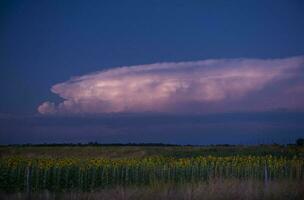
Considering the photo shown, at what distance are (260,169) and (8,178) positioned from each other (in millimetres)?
14915

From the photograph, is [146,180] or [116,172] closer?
[116,172]

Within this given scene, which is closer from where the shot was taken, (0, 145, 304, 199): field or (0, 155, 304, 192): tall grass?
(0, 145, 304, 199): field

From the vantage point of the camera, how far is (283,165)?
97.3 feet

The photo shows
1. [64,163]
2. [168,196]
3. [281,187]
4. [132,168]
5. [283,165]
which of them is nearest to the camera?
[168,196]

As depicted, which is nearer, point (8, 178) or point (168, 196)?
point (168, 196)

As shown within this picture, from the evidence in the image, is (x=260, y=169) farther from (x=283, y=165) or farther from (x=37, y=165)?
(x=37, y=165)

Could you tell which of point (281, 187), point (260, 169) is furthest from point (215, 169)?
point (281, 187)

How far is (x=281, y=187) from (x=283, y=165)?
1099cm

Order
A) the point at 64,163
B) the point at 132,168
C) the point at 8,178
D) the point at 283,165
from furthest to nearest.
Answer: the point at 283,165
the point at 132,168
the point at 64,163
the point at 8,178

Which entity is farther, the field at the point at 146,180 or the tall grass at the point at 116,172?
the tall grass at the point at 116,172

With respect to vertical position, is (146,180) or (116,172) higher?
(116,172)

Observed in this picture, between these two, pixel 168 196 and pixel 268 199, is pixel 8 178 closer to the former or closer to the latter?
pixel 168 196

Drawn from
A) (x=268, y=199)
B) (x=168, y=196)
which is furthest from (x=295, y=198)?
(x=168, y=196)

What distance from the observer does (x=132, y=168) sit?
27.7m
